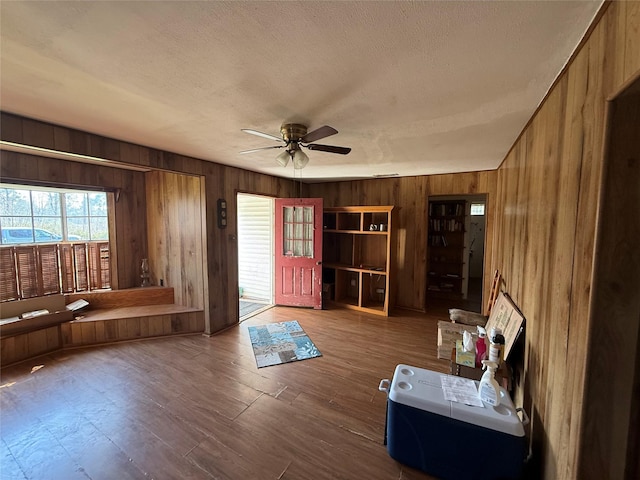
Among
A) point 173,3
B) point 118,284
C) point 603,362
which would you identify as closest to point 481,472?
point 603,362

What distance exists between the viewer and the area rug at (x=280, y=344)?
118 inches

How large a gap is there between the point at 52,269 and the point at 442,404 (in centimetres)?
481

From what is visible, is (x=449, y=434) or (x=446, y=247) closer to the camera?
(x=449, y=434)

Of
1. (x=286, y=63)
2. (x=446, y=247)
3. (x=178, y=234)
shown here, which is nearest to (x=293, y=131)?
(x=286, y=63)

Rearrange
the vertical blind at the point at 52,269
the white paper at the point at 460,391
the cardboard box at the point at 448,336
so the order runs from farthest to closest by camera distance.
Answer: the vertical blind at the point at 52,269
the cardboard box at the point at 448,336
the white paper at the point at 460,391

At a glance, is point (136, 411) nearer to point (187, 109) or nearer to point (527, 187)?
point (187, 109)

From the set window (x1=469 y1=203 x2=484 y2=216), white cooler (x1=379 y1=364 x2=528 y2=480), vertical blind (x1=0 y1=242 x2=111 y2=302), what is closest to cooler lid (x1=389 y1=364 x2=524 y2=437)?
white cooler (x1=379 y1=364 x2=528 y2=480)

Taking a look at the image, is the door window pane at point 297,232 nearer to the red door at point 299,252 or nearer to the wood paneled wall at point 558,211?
the red door at point 299,252

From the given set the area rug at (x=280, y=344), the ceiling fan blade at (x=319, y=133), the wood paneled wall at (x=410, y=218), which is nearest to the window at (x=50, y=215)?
the area rug at (x=280, y=344)

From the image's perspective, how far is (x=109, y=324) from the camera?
332 cm

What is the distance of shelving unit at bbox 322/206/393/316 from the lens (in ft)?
15.4

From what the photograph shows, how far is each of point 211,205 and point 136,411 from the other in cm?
238

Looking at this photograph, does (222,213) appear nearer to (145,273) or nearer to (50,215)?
Result: (145,273)

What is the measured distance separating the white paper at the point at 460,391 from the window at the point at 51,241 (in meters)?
4.62
